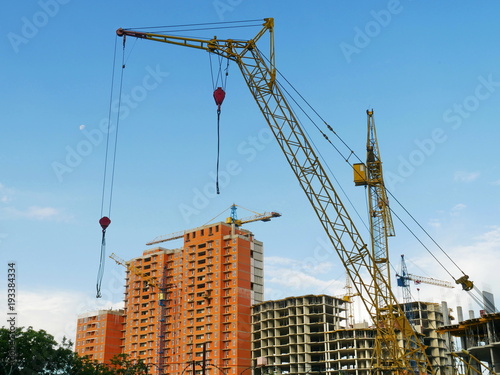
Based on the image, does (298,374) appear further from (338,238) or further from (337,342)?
(338,238)

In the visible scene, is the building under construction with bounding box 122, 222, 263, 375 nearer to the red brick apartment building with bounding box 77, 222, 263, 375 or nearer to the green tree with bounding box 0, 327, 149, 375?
the red brick apartment building with bounding box 77, 222, 263, 375

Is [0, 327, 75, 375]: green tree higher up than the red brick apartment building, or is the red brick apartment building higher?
the red brick apartment building

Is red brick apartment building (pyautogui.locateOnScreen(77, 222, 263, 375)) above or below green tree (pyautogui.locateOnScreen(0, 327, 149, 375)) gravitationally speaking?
above

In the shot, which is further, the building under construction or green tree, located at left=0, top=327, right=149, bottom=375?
the building under construction

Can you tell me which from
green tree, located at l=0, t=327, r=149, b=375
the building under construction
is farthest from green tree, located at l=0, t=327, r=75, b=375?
the building under construction

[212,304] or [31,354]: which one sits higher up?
[212,304]

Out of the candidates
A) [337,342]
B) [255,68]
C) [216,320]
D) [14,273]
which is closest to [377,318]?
[255,68]

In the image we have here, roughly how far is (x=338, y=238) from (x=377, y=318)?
13028mm

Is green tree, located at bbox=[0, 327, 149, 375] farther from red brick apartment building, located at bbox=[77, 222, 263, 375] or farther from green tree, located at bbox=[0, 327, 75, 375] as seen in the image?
red brick apartment building, located at bbox=[77, 222, 263, 375]

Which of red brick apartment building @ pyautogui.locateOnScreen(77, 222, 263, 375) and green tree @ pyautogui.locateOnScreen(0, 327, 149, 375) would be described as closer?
green tree @ pyautogui.locateOnScreen(0, 327, 149, 375)

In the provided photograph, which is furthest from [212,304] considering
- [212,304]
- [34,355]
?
[34,355]

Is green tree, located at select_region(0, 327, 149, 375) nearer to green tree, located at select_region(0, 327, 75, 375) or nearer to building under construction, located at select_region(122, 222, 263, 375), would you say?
green tree, located at select_region(0, 327, 75, 375)

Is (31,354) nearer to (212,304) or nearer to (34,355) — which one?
(34,355)

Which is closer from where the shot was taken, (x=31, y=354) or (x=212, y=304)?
(x=31, y=354)
